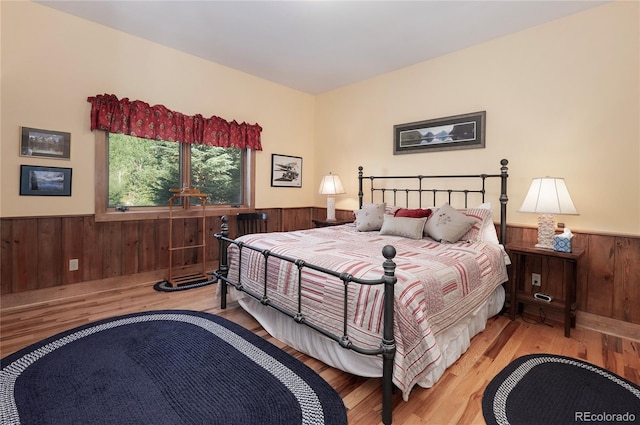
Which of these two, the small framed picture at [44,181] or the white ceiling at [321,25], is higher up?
the white ceiling at [321,25]

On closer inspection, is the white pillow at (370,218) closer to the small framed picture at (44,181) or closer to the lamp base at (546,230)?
the lamp base at (546,230)

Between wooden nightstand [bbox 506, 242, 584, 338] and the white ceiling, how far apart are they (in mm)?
2091

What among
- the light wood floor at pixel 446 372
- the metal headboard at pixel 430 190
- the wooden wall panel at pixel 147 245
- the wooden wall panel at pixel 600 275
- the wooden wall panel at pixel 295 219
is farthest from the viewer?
the wooden wall panel at pixel 295 219

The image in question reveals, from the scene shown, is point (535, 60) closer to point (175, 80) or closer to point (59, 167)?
point (175, 80)

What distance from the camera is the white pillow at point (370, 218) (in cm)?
337

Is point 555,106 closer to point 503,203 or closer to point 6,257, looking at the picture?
point 503,203

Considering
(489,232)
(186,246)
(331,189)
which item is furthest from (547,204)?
(186,246)

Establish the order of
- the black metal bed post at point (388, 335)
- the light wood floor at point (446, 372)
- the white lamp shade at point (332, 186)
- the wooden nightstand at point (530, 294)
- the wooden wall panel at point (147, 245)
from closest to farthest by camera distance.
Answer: the black metal bed post at point (388, 335) < the light wood floor at point (446, 372) < the wooden nightstand at point (530, 294) < the wooden wall panel at point (147, 245) < the white lamp shade at point (332, 186)

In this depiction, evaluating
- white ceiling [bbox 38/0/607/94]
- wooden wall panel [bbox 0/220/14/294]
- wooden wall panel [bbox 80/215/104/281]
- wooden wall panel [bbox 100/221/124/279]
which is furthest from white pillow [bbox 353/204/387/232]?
wooden wall panel [bbox 0/220/14/294]

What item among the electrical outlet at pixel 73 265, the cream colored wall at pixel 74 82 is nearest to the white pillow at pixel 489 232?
the cream colored wall at pixel 74 82

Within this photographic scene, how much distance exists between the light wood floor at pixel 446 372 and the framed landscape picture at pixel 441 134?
1.86m

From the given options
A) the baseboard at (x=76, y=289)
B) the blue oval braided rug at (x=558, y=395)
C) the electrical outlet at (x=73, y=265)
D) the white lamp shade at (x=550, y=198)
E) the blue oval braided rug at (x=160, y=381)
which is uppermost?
the white lamp shade at (x=550, y=198)

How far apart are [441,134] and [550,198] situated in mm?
1415

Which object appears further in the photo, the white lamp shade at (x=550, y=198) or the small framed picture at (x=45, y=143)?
the small framed picture at (x=45, y=143)
